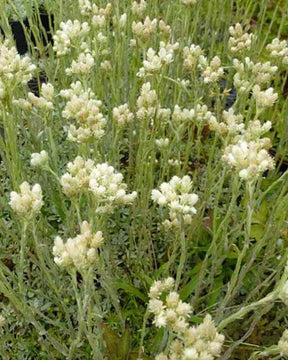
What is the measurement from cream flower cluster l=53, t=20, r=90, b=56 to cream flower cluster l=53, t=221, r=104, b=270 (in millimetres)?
785

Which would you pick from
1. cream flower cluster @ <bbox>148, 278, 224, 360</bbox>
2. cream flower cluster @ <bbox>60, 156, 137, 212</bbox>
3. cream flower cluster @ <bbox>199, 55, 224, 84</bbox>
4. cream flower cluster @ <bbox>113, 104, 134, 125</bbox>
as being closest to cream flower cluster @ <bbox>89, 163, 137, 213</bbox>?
cream flower cluster @ <bbox>60, 156, 137, 212</bbox>

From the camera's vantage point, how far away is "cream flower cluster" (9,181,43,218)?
0.91 metres

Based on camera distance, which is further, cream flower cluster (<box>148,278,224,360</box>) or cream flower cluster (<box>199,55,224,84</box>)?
cream flower cluster (<box>199,55,224,84</box>)

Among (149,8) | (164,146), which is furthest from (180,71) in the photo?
(164,146)

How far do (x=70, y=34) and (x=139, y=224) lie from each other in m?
0.67

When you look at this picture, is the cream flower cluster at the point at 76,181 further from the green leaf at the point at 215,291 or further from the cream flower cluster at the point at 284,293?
the green leaf at the point at 215,291

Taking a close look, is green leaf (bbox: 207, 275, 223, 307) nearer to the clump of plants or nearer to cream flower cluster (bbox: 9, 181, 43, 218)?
the clump of plants

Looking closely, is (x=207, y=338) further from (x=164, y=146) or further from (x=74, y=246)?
(x=164, y=146)

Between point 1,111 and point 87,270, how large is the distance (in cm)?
53

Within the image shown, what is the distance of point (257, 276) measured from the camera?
1.41 metres

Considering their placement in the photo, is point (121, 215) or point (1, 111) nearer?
point (1, 111)

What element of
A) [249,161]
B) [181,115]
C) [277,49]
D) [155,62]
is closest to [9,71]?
[155,62]

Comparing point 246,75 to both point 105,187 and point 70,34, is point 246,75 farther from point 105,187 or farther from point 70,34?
point 105,187

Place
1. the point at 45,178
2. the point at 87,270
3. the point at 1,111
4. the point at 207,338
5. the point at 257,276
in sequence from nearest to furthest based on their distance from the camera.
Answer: the point at 207,338, the point at 87,270, the point at 1,111, the point at 257,276, the point at 45,178
